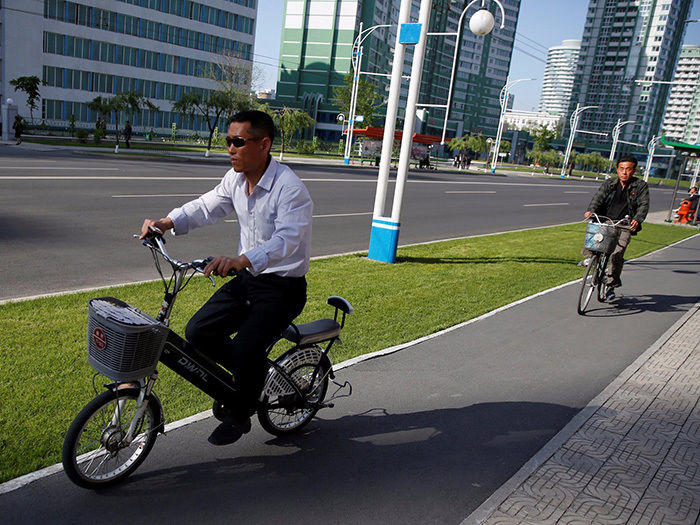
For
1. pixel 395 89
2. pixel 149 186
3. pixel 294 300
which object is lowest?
pixel 149 186

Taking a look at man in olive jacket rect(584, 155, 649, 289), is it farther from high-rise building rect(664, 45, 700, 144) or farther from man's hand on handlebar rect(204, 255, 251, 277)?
high-rise building rect(664, 45, 700, 144)

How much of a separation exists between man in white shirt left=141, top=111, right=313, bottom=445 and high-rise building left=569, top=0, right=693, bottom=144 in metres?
154

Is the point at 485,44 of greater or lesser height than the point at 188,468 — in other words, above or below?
above

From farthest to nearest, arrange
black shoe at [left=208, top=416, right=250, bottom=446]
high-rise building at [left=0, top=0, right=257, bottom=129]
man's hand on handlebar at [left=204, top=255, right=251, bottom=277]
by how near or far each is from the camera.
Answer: high-rise building at [left=0, top=0, right=257, bottom=129] → black shoe at [left=208, top=416, right=250, bottom=446] → man's hand on handlebar at [left=204, top=255, right=251, bottom=277]

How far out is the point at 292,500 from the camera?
311 centimetres

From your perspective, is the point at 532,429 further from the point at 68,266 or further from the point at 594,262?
the point at 68,266

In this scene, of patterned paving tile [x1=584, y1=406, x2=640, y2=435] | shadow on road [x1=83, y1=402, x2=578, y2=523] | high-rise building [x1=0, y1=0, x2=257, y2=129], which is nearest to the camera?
shadow on road [x1=83, y1=402, x2=578, y2=523]

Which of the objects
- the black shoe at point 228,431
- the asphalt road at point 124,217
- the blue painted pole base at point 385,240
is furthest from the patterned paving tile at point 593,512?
the blue painted pole base at point 385,240

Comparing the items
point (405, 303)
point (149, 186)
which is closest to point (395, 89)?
point (405, 303)

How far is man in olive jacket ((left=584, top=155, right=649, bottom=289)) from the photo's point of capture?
768cm

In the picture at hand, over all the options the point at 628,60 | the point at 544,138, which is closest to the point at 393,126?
the point at 544,138

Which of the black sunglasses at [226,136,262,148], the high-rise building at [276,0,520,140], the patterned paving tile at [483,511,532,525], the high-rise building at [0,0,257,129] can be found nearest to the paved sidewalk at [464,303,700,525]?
the patterned paving tile at [483,511,532,525]

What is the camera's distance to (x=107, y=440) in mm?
2998

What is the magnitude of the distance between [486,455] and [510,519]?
31.1 inches
